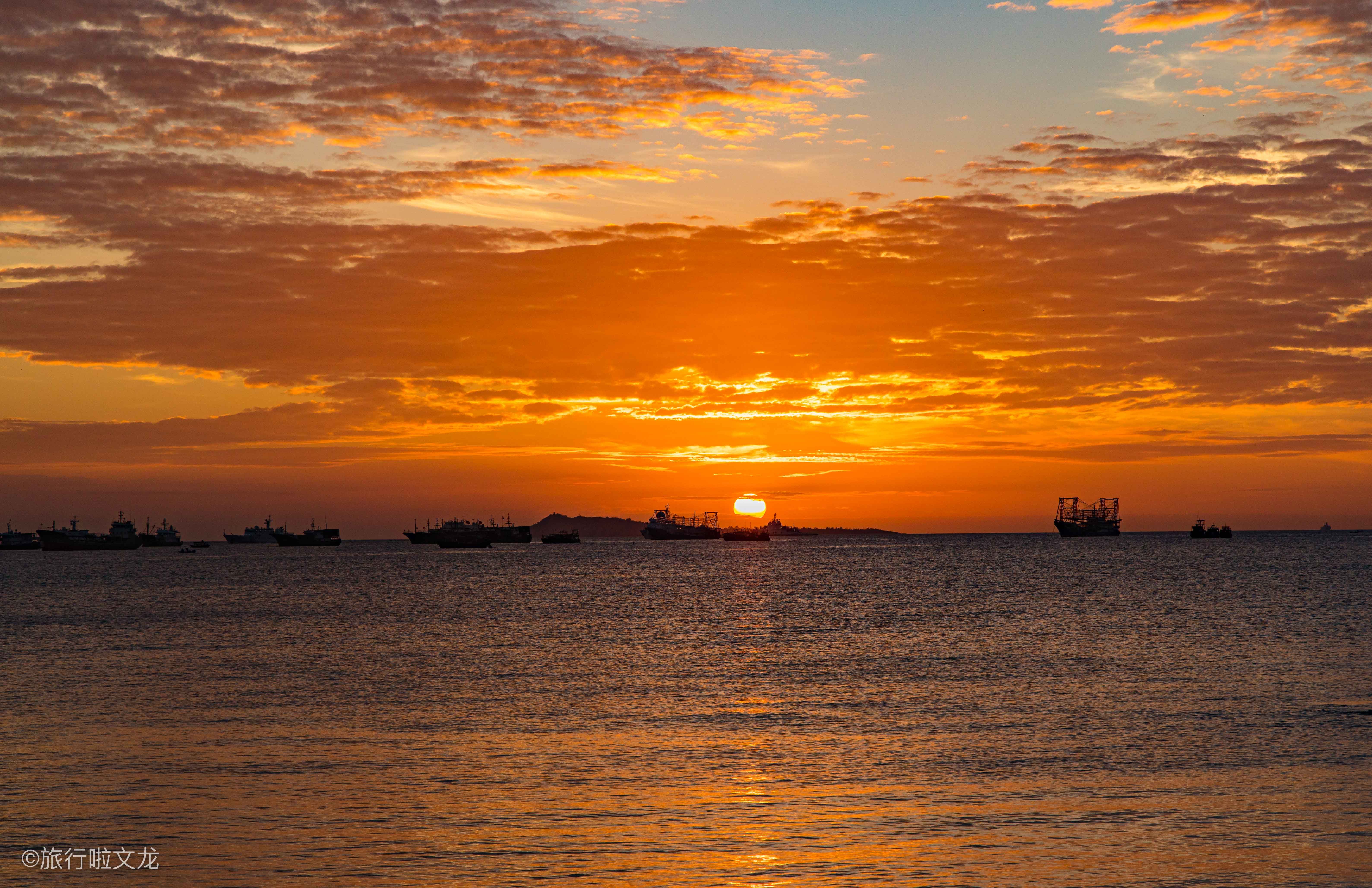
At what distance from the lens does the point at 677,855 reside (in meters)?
22.6

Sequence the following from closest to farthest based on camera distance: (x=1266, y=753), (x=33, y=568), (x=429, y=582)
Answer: (x=1266, y=753) → (x=429, y=582) → (x=33, y=568)

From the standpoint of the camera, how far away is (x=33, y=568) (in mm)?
197375

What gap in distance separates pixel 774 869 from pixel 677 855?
2.26 metres

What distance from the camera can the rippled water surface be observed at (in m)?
22.7

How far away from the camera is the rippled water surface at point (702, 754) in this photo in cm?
2269

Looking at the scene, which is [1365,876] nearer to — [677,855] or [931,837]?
[931,837]

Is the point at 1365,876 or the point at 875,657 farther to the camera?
the point at 875,657

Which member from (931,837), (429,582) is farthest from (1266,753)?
(429,582)

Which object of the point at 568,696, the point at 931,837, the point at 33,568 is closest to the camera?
the point at 931,837

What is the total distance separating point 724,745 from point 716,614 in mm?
56700

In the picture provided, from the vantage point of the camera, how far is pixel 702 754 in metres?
32.7

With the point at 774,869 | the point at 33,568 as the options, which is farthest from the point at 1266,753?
the point at 33,568

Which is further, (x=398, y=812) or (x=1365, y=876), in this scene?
(x=398, y=812)

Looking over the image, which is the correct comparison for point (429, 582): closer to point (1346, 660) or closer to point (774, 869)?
point (1346, 660)
